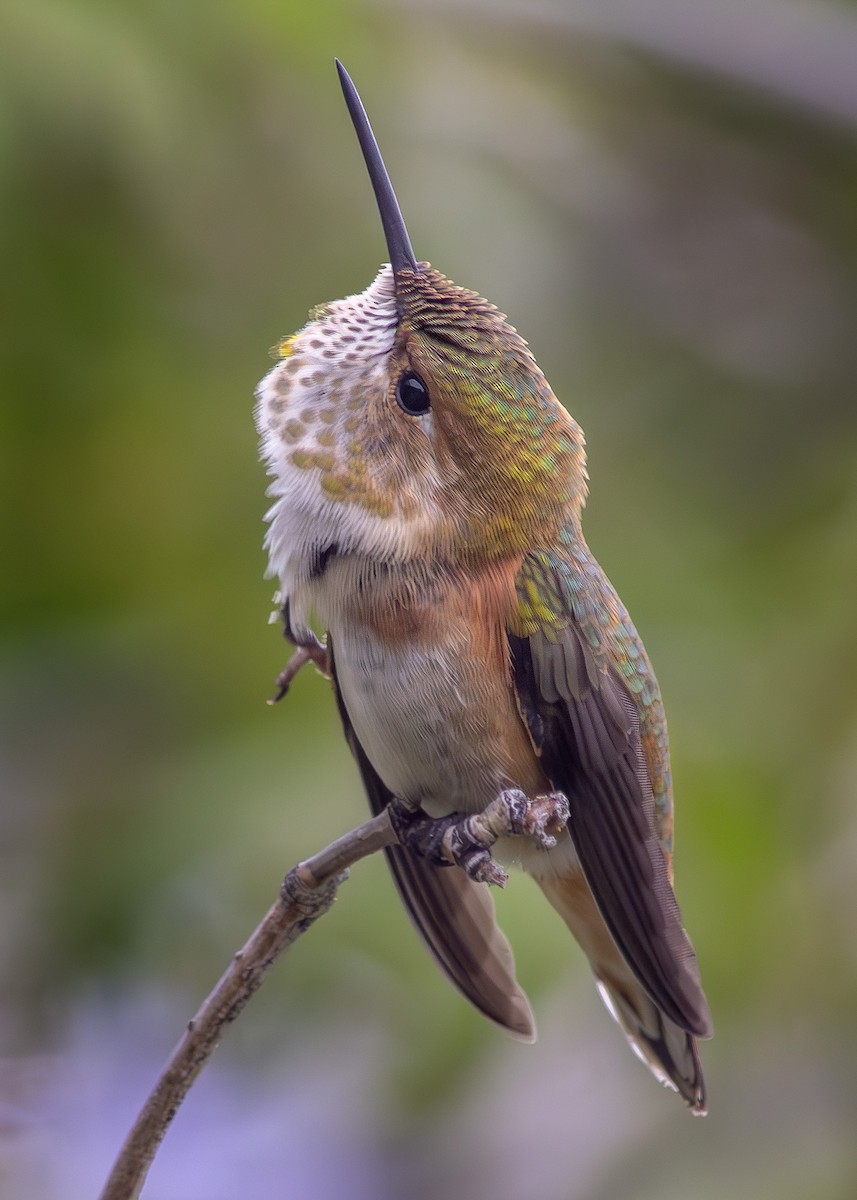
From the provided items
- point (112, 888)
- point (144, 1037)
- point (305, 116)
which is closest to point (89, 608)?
point (112, 888)

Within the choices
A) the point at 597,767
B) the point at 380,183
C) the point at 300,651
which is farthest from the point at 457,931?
the point at 380,183

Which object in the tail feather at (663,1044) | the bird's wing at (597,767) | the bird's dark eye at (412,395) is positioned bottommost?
the tail feather at (663,1044)

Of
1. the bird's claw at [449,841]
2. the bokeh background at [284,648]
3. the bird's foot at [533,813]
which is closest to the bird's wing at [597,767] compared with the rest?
the bird's claw at [449,841]

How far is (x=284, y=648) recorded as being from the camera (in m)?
3.49

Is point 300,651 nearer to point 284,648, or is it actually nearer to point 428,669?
point 428,669

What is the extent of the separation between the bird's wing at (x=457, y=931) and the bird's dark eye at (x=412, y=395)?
64cm

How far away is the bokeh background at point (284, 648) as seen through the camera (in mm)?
3197

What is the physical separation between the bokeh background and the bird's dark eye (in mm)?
1466

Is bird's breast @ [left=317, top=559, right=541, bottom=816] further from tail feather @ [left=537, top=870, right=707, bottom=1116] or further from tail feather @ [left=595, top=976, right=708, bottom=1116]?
tail feather @ [left=595, top=976, right=708, bottom=1116]

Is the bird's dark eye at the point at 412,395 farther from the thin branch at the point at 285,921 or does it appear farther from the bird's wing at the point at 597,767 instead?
the thin branch at the point at 285,921

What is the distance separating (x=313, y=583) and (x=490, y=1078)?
2.01m

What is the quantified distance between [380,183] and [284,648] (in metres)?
1.86

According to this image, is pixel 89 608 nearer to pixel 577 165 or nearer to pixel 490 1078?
pixel 490 1078

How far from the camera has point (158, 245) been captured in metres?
3.43
